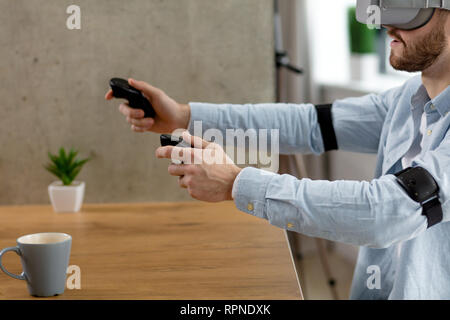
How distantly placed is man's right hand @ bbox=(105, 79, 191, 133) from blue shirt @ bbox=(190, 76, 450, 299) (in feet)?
0.08

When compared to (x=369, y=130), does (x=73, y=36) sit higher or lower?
higher

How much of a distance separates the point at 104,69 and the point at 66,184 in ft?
0.95

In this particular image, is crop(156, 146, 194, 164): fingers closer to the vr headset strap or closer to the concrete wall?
the vr headset strap

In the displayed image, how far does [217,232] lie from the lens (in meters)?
1.21

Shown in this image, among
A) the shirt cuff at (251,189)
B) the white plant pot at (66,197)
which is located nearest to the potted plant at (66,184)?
the white plant pot at (66,197)

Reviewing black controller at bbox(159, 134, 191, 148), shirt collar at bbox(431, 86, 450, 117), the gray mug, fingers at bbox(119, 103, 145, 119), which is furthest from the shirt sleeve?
the gray mug

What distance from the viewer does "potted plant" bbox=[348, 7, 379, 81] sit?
262 cm

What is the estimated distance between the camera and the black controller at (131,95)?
124cm

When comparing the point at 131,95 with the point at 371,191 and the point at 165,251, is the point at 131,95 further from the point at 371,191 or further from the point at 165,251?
the point at 371,191

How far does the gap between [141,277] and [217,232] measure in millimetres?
274

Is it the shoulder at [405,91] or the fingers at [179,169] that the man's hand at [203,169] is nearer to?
the fingers at [179,169]

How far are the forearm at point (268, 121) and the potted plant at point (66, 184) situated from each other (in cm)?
30
